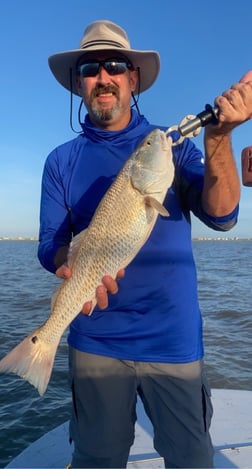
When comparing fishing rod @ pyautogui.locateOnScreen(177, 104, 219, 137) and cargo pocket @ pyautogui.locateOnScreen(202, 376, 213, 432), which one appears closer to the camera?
fishing rod @ pyautogui.locateOnScreen(177, 104, 219, 137)

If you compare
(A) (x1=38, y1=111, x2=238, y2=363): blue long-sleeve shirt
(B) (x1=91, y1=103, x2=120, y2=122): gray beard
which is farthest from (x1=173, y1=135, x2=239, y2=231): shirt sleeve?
(B) (x1=91, y1=103, x2=120, y2=122): gray beard

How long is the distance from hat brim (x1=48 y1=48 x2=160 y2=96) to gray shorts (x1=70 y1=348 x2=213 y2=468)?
2346mm

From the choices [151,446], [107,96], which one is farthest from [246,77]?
[151,446]

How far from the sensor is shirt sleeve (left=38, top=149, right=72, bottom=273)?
11.1 ft

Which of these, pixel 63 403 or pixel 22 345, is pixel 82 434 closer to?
pixel 22 345

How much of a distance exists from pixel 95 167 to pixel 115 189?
0.47 m

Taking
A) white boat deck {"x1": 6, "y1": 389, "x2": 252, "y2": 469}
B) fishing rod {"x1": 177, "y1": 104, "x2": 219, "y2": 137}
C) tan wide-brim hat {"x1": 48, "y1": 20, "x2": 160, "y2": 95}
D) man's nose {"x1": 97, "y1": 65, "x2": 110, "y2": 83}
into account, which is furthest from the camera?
white boat deck {"x1": 6, "y1": 389, "x2": 252, "y2": 469}

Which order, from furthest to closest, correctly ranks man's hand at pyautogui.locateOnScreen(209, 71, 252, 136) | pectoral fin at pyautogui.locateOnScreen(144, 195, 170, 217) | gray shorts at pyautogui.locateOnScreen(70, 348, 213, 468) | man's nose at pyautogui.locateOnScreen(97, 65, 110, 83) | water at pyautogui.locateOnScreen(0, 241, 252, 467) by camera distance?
water at pyautogui.locateOnScreen(0, 241, 252, 467) < man's nose at pyautogui.locateOnScreen(97, 65, 110, 83) < gray shorts at pyautogui.locateOnScreen(70, 348, 213, 468) < pectoral fin at pyautogui.locateOnScreen(144, 195, 170, 217) < man's hand at pyautogui.locateOnScreen(209, 71, 252, 136)

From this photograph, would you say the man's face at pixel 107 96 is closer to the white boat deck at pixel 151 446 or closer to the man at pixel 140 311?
the man at pixel 140 311

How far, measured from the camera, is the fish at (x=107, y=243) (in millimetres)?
2939

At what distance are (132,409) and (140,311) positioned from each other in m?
0.70

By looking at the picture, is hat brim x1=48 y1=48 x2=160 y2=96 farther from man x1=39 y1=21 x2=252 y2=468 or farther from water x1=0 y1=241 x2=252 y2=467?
water x1=0 y1=241 x2=252 y2=467

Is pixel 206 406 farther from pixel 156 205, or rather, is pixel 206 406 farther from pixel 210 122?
pixel 210 122

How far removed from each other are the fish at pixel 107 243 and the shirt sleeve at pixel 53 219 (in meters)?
0.38
